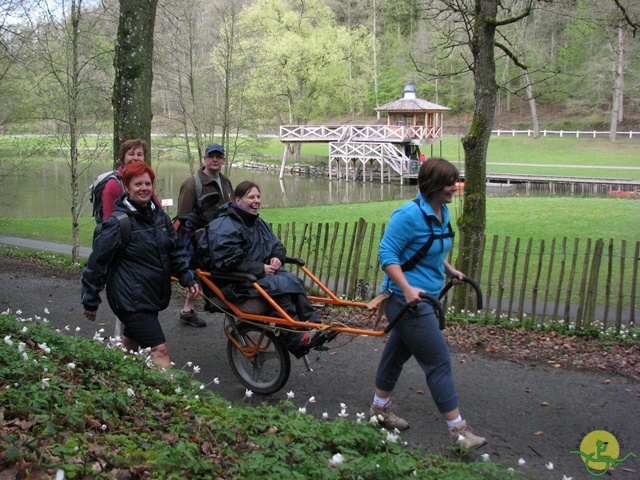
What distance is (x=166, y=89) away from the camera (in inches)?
1051

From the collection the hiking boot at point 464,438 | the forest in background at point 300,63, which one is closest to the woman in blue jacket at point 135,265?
the hiking boot at point 464,438

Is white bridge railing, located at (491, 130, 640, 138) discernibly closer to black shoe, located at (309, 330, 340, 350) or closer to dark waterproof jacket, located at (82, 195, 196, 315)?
black shoe, located at (309, 330, 340, 350)

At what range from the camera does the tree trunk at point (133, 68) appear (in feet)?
32.6

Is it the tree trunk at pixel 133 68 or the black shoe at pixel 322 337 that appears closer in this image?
the black shoe at pixel 322 337

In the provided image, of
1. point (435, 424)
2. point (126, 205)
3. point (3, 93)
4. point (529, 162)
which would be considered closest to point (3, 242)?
point (3, 93)

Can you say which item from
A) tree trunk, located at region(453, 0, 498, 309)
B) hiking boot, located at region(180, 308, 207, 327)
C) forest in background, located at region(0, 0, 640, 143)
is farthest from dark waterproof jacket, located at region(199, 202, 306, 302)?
forest in background, located at region(0, 0, 640, 143)

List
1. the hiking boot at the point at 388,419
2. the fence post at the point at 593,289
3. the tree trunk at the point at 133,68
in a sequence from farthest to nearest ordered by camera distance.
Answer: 1. the tree trunk at the point at 133,68
2. the fence post at the point at 593,289
3. the hiking boot at the point at 388,419

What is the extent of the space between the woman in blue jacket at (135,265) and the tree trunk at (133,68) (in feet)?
15.8

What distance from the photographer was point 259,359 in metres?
5.90

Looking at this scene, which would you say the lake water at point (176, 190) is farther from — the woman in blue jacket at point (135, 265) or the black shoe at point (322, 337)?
the black shoe at point (322, 337)

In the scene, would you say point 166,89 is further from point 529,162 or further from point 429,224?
point 529,162

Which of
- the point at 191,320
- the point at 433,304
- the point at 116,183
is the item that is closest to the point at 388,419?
the point at 433,304

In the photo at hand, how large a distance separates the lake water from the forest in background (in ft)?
13.4

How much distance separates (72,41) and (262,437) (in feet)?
39.8
